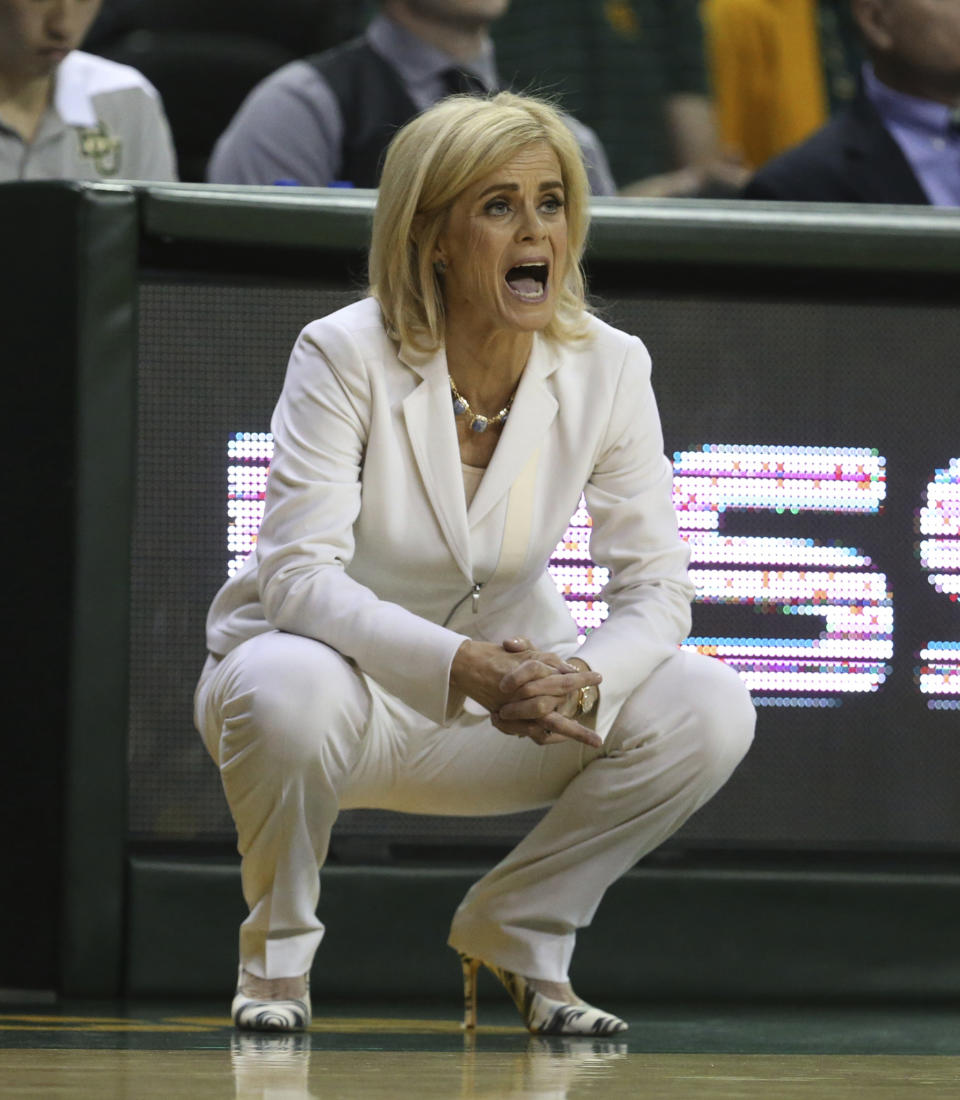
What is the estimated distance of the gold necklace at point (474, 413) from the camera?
3227mm

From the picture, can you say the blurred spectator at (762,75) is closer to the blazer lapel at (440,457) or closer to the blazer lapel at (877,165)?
the blazer lapel at (877,165)

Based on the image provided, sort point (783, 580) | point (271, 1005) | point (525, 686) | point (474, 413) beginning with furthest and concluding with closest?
point (783, 580)
point (474, 413)
point (271, 1005)
point (525, 686)

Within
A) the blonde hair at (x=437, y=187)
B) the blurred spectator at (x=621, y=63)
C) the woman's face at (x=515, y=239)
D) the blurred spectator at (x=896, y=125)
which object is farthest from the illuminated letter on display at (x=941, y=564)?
the blurred spectator at (x=621, y=63)

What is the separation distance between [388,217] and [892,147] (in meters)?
2.15

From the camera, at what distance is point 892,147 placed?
503cm

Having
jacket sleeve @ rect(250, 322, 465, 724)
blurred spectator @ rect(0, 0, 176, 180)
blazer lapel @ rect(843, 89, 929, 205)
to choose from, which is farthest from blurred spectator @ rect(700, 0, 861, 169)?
jacket sleeve @ rect(250, 322, 465, 724)

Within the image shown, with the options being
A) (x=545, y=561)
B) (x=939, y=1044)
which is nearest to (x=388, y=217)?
(x=545, y=561)

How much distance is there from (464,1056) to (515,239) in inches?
46.5

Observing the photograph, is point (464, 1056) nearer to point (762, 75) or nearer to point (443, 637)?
point (443, 637)

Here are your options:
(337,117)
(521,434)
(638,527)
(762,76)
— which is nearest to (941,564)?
(638,527)

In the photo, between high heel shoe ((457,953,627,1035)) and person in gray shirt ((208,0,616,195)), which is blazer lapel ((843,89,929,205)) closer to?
person in gray shirt ((208,0,616,195))

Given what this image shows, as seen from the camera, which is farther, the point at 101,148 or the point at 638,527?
the point at 101,148

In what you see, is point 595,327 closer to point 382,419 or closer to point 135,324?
point 382,419

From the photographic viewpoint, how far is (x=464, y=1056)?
2789mm
